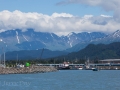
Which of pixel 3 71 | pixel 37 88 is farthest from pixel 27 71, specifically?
pixel 37 88

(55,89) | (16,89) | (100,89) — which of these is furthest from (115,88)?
(16,89)

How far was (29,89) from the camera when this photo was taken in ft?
196

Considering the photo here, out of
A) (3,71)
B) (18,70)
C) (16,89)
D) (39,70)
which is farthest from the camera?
(39,70)

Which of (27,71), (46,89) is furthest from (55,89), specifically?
(27,71)

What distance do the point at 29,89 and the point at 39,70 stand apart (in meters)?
77.9

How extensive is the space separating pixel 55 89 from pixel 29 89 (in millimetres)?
3748

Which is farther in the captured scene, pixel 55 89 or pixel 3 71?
pixel 3 71

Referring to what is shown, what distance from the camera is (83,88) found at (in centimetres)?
6291

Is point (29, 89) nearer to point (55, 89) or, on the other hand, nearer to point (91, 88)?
point (55, 89)

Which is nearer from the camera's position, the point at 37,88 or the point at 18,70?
the point at 37,88

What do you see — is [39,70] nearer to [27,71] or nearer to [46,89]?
[27,71]

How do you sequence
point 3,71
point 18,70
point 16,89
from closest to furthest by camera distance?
point 16,89
point 3,71
point 18,70

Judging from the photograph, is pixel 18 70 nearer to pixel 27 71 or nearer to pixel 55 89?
pixel 27 71

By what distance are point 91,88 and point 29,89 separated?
9.01 metres
